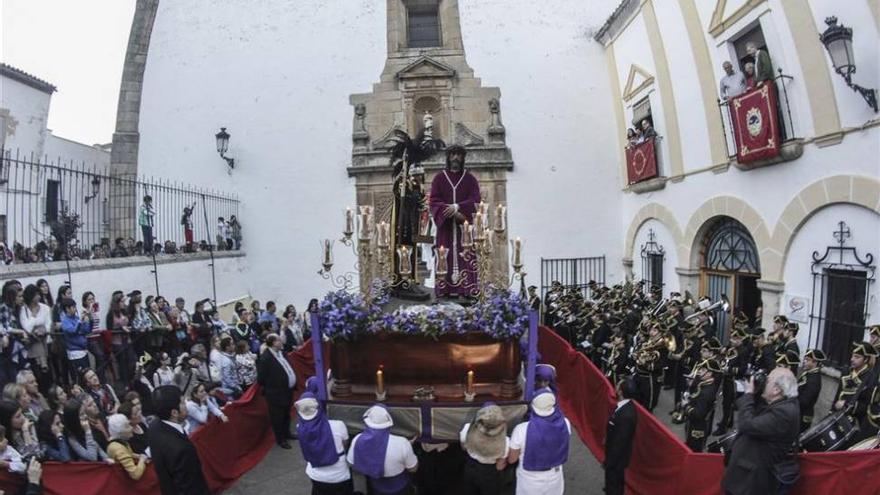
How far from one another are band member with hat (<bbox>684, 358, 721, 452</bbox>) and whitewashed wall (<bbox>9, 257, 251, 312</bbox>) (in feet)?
27.1

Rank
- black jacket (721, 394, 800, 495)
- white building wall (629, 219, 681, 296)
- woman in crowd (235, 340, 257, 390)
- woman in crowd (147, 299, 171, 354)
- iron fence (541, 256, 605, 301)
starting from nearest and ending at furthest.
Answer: black jacket (721, 394, 800, 495) → woman in crowd (235, 340, 257, 390) → woman in crowd (147, 299, 171, 354) → white building wall (629, 219, 681, 296) → iron fence (541, 256, 605, 301)

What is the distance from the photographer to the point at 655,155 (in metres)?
12.6

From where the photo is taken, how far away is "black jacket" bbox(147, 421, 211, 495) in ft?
14.8

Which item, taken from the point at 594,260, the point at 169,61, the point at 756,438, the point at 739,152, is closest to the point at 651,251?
the point at 594,260

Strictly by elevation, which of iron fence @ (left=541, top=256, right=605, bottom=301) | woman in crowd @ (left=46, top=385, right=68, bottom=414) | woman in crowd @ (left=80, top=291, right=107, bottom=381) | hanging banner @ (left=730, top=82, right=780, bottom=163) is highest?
hanging banner @ (left=730, top=82, right=780, bottom=163)

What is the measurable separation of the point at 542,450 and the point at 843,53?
6.10 m

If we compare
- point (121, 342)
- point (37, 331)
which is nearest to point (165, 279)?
point (121, 342)

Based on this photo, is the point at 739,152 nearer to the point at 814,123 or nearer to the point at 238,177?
the point at 814,123

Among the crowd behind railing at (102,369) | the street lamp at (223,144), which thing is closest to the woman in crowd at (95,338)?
the crowd behind railing at (102,369)

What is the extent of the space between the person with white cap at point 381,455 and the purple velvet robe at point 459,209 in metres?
2.55

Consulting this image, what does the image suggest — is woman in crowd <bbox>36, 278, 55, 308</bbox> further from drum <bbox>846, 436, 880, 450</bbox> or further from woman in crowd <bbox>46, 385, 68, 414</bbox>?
drum <bbox>846, 436, 880, 450</bbox>

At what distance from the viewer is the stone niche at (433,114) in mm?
14680

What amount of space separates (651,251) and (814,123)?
580 centimetres

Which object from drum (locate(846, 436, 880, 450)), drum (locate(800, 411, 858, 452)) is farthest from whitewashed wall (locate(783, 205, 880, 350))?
drum (locate(846, 436, 880, 450))
